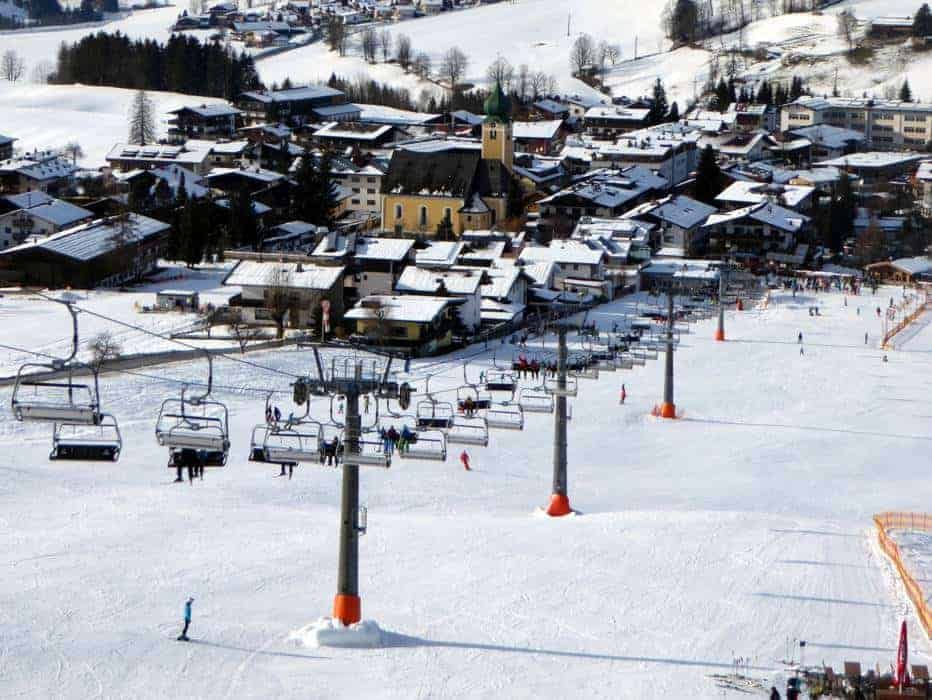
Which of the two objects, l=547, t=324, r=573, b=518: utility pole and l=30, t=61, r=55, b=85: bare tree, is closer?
l=547, t=324, r=573, b=518: utility pole

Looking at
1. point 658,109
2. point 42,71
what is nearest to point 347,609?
point 658,109

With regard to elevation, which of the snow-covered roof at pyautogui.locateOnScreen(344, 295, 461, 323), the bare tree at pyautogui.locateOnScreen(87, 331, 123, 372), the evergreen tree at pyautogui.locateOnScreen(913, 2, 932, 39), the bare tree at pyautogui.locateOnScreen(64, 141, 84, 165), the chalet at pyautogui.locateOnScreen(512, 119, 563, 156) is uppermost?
the evergreen tree at pyautogui.locateOnScreen(913, 2, 932, 39)

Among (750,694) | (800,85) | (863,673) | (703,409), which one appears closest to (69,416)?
(750,694)

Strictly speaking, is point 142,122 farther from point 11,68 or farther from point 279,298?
point 279,298

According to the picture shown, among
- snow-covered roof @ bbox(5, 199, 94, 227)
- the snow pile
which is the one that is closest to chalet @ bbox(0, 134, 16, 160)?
snow-covered roof @ bbox(5, 199, 94, 227)

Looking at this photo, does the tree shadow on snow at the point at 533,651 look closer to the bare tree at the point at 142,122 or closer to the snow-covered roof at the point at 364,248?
the snow-covered roof at the point at 364,248

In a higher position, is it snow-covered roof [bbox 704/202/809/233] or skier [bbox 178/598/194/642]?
snow-covered roof [bbox 704/202/809/233]

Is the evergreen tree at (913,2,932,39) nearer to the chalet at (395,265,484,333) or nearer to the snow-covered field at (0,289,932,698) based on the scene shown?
the chalet at (395,265,484,333)
